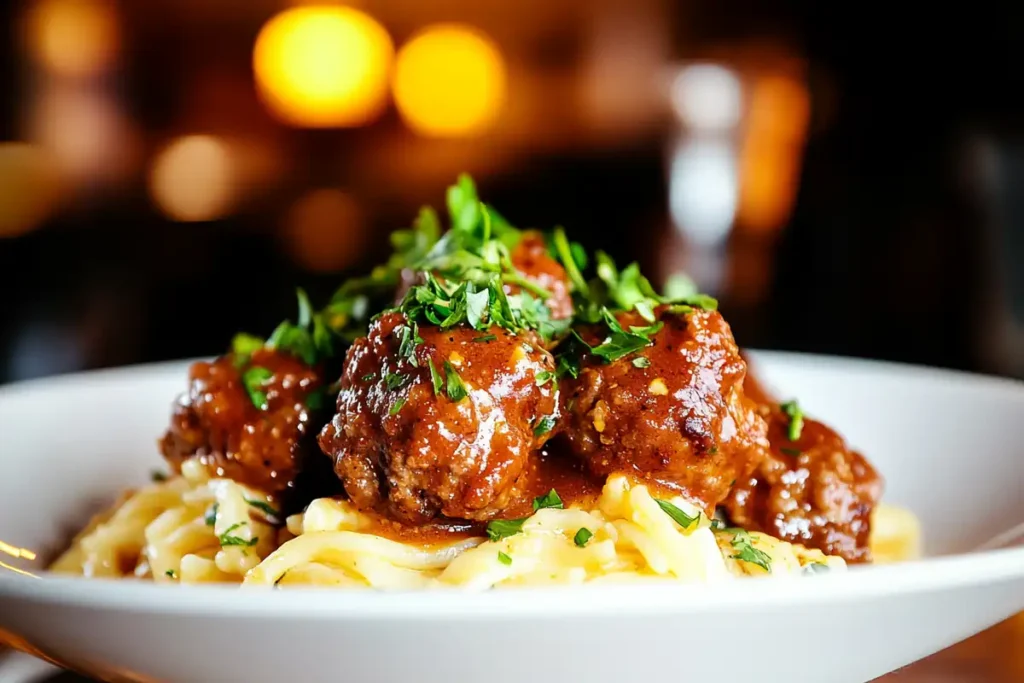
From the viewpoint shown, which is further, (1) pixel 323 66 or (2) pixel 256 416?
(1) pixel 323 66

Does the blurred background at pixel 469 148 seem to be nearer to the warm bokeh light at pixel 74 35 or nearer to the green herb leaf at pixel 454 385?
the warm bokeh light at pixel 74 35

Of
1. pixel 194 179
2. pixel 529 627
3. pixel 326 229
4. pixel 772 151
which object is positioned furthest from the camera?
pixel 326 229

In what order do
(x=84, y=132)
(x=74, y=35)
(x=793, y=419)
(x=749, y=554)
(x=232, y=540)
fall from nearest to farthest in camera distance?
(x=749, y=554)
(x=232, y=540)
(x=793, y=419)
(x=74, y=35)
(x=84, y=132)

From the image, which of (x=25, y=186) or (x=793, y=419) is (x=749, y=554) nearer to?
(x=793, y=419)

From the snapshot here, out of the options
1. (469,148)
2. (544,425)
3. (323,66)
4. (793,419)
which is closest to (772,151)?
(469,148)

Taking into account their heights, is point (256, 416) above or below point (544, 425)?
below

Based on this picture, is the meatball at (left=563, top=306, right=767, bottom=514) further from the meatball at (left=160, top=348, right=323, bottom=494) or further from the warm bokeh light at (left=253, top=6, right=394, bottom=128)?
the warm bokeh light at (left=253, top=6, right=394, bottom=128)

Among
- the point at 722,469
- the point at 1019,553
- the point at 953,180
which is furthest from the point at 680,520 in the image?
the point at 953,180
